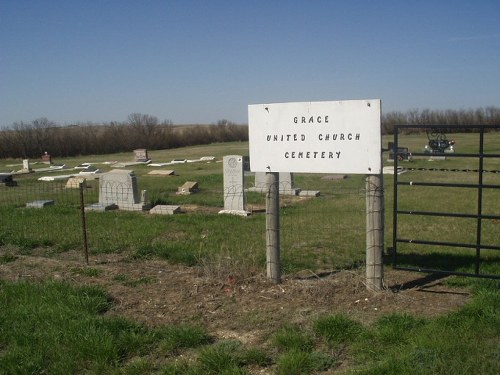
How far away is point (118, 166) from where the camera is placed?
113 feet

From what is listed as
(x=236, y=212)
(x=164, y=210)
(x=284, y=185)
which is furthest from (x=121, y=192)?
(x=284, y=185)

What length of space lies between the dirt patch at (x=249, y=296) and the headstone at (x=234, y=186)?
6.14 m

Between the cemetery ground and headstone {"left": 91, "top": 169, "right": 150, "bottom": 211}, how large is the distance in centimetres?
440

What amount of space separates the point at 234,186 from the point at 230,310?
28.3 feet

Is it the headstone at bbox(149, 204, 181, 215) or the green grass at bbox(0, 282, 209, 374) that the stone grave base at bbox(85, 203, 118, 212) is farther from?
the green grass at bbox(0, 282, 209, 374)

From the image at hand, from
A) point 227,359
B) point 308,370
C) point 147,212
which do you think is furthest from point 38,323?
point 147,212

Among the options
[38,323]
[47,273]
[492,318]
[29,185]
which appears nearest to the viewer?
[492,318]

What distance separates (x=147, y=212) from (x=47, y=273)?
6498 mm

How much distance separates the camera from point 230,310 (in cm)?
551

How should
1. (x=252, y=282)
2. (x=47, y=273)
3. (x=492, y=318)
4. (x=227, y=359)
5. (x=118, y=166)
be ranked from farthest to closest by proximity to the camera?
1. (x=118, y=166)
2. (x=47, y=273)
3. (x=252, y=282)
4. (x=492, y=318)
5. (x=227, y=359)

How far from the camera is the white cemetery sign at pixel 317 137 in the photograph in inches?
229

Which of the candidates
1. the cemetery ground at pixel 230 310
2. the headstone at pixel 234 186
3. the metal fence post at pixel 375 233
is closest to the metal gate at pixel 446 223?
the cemetery ground at pixel 230 310

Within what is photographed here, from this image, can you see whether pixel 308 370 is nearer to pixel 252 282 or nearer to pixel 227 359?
pixel 227 359

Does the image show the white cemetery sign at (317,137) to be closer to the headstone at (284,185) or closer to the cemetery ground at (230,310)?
the cemetery ground at (230,310)
